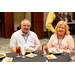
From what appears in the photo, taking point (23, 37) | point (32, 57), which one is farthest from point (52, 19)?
point (32, 57)

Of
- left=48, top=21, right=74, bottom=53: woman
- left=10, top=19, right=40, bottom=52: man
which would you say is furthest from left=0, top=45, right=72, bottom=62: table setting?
left=10, top=19, right=40, bottom=52: man

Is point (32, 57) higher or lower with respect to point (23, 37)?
lower

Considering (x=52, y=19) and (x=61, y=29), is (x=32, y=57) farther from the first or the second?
(x=52, y=19)

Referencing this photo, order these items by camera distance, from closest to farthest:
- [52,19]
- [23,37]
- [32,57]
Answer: [32,57] → [23,37] → [52,19]

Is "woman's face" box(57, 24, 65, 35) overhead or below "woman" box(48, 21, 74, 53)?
overhead

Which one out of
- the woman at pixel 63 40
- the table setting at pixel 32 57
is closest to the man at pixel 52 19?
the woman at pixel 63 40

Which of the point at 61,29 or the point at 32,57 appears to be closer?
the point at 32,57

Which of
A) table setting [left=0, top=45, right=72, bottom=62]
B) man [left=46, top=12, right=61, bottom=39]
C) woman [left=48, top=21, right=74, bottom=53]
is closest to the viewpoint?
table setting [left=0, top=45, right=72, bottom=62]

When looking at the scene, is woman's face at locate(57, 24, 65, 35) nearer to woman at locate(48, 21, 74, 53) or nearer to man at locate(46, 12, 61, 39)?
woman at locate(48, 21, 74, 53)

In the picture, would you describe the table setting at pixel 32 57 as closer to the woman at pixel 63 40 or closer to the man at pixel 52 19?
the woman at pixel 63 40

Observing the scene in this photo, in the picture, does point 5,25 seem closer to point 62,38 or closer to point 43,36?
point 43,36
